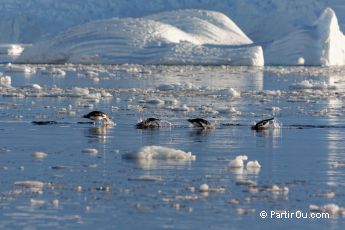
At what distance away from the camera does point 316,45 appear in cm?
4044

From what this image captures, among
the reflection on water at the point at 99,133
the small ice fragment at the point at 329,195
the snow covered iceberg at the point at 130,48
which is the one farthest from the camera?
the snow covered iceberg at the point at 130,48

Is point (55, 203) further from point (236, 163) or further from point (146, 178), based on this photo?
point (236, 163)

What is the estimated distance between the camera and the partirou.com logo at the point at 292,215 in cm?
635

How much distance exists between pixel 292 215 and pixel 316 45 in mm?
34495

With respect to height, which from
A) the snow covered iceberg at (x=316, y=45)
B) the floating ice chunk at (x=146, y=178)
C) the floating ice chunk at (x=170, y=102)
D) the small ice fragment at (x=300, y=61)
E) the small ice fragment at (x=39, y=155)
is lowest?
the floating ice chunk at (x=146, y=178)

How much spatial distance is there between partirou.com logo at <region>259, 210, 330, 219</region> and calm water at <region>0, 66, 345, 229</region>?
6 centimetres

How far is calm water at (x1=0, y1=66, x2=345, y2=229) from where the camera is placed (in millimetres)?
6336

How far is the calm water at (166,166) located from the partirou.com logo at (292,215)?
→ 6cm

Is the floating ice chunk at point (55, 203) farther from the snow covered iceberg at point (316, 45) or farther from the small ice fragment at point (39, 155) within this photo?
the snow covered iceberg at point (316, 45)

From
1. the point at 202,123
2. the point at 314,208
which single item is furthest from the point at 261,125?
the point at 314,208

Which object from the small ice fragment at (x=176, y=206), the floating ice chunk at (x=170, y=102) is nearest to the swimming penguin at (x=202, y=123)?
the floating ice chunk at (x=170, y=102)

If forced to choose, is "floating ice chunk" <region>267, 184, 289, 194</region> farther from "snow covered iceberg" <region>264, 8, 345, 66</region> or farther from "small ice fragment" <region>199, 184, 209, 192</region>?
"snow covered iceberg" <region>264, 8, 345, 66</region>

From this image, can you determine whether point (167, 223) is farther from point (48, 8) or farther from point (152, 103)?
point (48, 8)

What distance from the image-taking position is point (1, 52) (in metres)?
55.3
